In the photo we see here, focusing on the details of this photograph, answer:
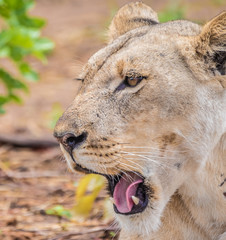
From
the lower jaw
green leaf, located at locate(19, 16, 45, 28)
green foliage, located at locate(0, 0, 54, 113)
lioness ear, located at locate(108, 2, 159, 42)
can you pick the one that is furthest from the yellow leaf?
green leaf, located at locate(19, 16, 45, 28)

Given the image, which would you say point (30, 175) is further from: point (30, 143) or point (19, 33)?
point (19, 33)

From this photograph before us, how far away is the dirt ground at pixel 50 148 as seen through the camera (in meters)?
3.72

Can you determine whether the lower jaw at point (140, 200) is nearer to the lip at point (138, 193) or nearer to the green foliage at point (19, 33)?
the lip at point (138, 193)

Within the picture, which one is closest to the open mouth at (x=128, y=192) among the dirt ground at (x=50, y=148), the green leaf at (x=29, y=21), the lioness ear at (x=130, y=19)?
the dirt ground at (x=50, y=148)

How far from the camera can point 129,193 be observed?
8.91ft

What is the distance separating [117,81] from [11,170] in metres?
2.22

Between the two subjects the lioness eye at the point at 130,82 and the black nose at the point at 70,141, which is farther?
the lioness eye at the point at 130,82

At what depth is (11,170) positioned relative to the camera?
4.80 metres

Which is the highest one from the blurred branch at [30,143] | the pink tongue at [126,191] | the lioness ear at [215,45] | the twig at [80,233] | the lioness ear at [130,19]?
the lioness ear at [215,45]

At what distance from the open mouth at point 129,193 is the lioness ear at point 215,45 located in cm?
57

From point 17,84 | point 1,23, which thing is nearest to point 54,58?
point 1,23

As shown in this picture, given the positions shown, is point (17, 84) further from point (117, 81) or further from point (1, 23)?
point (1, 23)

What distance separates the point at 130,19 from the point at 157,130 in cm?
99

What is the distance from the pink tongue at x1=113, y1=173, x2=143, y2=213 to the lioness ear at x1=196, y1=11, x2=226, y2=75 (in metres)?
0.57
